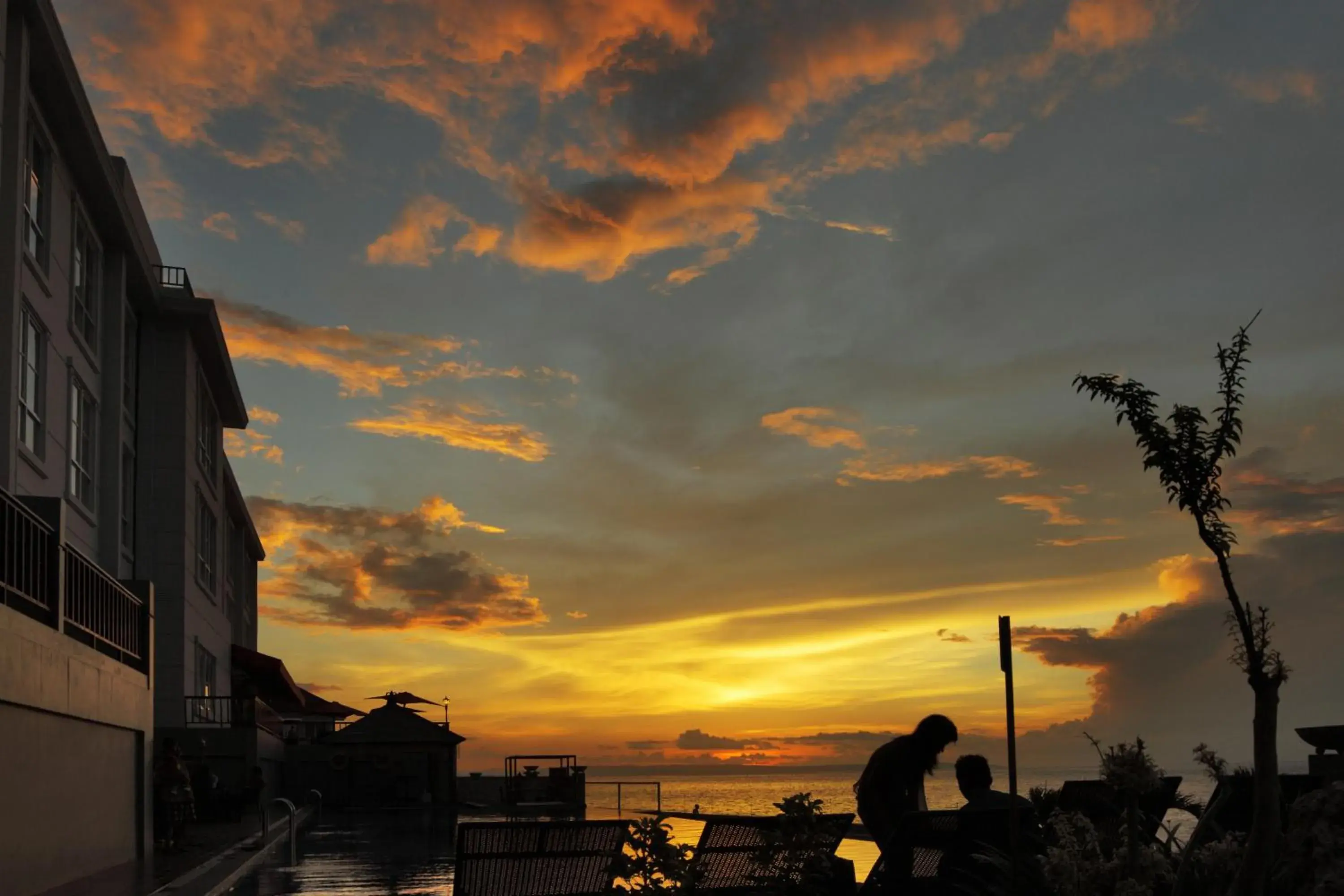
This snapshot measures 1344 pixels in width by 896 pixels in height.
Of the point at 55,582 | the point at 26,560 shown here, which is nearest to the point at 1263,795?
the point at 26,560

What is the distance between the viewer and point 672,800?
107 m

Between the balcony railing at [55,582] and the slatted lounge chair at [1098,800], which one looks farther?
the balcony railing at [55,582]

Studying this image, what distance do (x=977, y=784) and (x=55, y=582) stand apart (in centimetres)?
1182

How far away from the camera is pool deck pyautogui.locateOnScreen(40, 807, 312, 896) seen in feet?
A: 48.1

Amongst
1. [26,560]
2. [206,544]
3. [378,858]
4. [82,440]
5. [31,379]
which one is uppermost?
[31,379]

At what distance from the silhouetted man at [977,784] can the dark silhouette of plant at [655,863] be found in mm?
2527

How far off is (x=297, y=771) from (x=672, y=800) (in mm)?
58696

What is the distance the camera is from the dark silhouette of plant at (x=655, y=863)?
548cm

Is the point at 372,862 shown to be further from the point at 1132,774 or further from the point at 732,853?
the point at 1132,774

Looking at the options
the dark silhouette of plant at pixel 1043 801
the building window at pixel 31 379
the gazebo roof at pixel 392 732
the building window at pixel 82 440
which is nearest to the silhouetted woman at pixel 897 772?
the dark silhouette of plant at pixel 1043 801

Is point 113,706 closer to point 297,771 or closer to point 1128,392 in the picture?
point 1128,392

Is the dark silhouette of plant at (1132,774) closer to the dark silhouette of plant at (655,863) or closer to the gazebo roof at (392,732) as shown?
the dark silhouette of plant at (655,863)

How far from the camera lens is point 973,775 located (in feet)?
26.6

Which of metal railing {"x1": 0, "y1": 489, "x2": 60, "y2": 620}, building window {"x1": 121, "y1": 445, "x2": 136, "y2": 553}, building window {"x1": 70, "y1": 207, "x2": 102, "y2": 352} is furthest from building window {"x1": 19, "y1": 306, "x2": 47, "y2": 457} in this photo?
metal railing {"x1": 0, "y1": 489, "x2": 60, "y2": 620}
